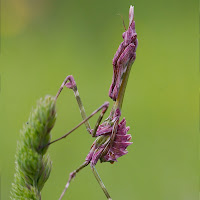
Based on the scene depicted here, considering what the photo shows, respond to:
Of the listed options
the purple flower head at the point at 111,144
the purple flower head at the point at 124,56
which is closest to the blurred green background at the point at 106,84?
the purple flower head at the point at 111,144

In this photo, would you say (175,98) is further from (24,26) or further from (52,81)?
(24,26)

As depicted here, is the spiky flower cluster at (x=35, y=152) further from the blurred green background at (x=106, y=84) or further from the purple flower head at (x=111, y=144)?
the blurred green background at (x=106, y=84)

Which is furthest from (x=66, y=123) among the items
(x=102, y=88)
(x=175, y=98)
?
(x=175, y=98)

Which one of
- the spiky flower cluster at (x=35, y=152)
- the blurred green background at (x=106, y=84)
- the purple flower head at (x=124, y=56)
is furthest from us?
the blurred green background at (x=106, y=84)

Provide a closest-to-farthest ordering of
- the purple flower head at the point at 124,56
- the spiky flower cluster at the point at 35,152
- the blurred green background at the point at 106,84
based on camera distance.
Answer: the spiky flower cluster at the point at 35,152
the purple flower head at the point at 124,56
the blurred green background at the point at 106,84

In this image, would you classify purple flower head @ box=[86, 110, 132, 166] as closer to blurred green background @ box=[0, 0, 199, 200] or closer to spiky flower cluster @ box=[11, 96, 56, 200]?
spiky flower cluster @ box=[11, 96, 56, 200]

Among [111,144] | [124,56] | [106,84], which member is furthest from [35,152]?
[106,84]

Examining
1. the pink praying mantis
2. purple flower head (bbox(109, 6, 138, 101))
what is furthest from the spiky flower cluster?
purple flower head (bbox(109, 6, 138, 101))
